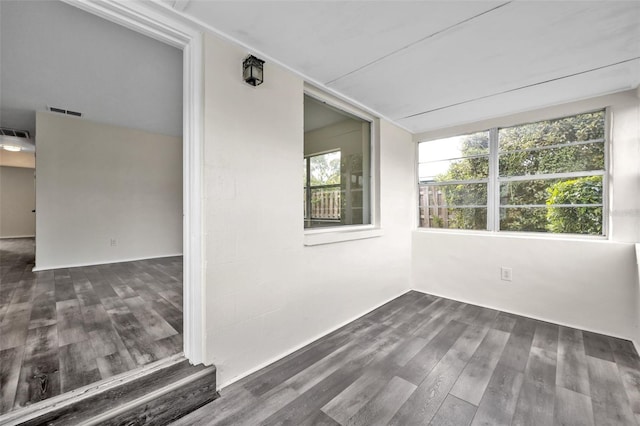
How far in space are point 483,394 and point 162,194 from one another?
6031 millimetres

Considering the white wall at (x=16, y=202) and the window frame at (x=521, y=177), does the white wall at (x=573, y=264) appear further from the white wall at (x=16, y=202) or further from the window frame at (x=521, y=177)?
the white wall at (x=16, y=202)

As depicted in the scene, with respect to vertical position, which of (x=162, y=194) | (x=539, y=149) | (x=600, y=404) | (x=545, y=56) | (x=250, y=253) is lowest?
(x=600, y=404)

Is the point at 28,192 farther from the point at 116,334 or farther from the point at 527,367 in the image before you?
the point at 527,367

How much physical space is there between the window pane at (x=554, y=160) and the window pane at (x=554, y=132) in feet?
0.30

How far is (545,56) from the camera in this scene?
1.96m

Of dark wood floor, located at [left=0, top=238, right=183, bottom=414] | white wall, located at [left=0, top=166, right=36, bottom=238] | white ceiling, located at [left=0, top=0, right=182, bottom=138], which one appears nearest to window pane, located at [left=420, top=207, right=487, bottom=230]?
dark wood floor, located at [left=0, top=238, right=183, bottom=414]

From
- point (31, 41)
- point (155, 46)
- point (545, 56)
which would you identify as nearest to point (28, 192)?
point (31, 41)

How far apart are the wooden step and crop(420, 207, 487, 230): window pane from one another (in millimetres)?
3341

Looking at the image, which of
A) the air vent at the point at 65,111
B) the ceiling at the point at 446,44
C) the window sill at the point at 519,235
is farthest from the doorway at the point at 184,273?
the window sill at the point at 519,235

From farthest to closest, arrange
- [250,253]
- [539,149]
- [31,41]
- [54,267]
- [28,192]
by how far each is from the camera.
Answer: [28,192] < [54,267] < [539,149] < [31,41] < [250,253]

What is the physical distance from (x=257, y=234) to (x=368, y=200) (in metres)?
1.76

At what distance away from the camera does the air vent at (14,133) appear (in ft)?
17.0

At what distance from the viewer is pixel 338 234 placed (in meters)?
2.66

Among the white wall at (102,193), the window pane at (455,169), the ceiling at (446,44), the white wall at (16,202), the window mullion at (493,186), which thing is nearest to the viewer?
the ceiling at (446,44)
